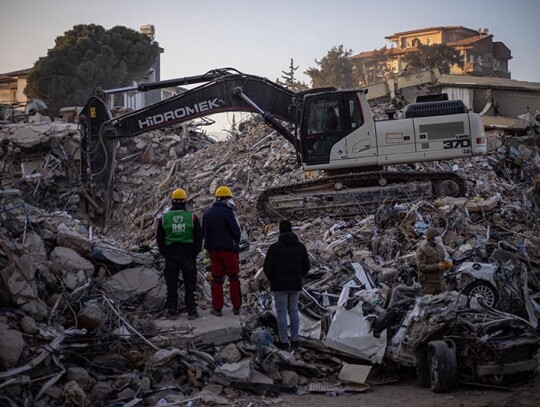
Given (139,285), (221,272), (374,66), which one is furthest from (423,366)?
(374,66)

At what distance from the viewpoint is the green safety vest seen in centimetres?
1005

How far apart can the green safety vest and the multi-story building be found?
131 ft

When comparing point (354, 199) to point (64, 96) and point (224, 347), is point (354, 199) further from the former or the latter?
point (64, 96)

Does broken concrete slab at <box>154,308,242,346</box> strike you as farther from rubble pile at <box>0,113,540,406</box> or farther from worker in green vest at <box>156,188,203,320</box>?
worker in green vest at <box>156,188,203,320</box>

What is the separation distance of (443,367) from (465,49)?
48.6 meters

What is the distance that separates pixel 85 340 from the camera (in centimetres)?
870

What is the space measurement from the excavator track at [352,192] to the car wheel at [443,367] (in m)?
7.84

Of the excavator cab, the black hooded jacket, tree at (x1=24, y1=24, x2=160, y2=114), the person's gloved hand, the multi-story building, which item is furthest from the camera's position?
the multi-story building

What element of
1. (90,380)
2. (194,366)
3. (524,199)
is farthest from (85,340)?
(524,199)

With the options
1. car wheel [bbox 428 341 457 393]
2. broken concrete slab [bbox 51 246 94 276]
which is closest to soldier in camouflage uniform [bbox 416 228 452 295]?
car wheel [bbox 428 341 457 393]

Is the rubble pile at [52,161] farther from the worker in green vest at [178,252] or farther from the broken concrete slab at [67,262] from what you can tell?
the worker in green vest at [178,252]

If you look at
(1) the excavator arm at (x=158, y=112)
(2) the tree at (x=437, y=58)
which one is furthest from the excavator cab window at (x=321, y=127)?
(2) the tree at (x=437, y=58)

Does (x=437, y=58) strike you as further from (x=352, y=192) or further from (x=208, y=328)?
(x=208, y=328)

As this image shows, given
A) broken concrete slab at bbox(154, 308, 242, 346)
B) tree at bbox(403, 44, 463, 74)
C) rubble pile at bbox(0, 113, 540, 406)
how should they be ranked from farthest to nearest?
tree at bbox(403, 44, 463, 74) → broken concrete slab at bbox(154, 308, 242, 346) → rubble pile at bbox(0, 113, 540, 406)
